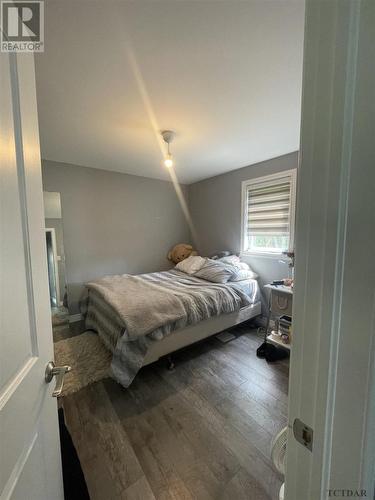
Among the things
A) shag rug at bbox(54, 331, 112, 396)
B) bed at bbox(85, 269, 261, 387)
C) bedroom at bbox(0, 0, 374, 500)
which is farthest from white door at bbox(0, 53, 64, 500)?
shag rug at bbox(54, 331, 112, 396)

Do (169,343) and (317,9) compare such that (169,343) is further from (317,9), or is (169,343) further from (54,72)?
(54,72)

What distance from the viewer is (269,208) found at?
9.82ft

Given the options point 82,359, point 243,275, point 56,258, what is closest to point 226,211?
point 243,275

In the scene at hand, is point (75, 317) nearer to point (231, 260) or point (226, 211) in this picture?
point (231, 260)

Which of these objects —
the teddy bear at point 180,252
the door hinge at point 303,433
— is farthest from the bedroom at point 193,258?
the teddy bear at point 180,252

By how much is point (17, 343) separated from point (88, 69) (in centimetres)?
167

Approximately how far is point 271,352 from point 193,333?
906 millimetres

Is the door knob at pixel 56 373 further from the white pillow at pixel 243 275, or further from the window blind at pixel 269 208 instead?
the window blind at pixel 269 208

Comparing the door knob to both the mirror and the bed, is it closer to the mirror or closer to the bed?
the bed

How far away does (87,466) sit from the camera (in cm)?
121

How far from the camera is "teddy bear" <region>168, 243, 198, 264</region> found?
159 inches

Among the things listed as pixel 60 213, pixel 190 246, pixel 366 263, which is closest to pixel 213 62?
pixel 366 263

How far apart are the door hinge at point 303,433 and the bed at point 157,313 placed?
1.46 meters

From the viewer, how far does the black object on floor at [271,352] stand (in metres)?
2.24
